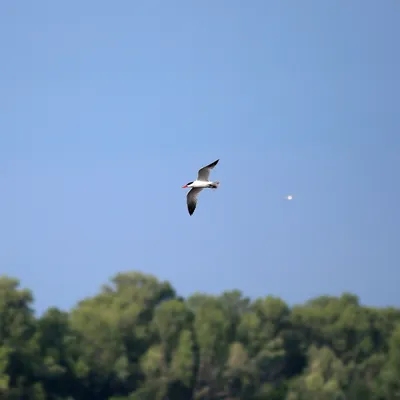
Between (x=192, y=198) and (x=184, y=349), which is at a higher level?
(x=184, y=349)

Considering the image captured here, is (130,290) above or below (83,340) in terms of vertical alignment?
above

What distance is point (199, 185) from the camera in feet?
126

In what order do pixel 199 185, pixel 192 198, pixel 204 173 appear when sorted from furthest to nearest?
pixel 192 198
pixel 199 185
pixel 204 173

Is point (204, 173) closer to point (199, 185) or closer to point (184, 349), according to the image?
point (199, 185)

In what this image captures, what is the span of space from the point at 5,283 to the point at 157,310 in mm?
13496

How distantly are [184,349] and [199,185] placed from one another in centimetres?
3836

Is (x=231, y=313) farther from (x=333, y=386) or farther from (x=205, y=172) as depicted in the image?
(x=205, y=172)

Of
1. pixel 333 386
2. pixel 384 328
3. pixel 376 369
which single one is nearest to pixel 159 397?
pixel 333 386

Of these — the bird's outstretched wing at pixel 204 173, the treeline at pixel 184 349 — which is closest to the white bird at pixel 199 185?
the bird's outstretched wing at pixel 204 173

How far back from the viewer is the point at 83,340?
77062 mm

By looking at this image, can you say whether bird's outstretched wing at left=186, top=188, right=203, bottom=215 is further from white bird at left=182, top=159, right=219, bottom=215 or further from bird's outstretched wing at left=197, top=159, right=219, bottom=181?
bird's outstretched wing at left=197, top=159, right=219, bottom=181

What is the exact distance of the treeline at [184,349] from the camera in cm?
7081

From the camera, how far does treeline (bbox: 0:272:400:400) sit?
2788 inches

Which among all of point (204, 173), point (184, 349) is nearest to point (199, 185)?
point (204, 173)
